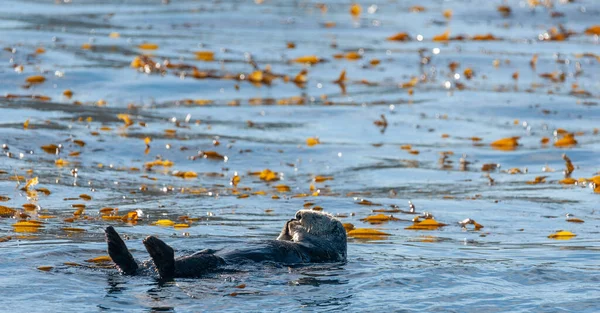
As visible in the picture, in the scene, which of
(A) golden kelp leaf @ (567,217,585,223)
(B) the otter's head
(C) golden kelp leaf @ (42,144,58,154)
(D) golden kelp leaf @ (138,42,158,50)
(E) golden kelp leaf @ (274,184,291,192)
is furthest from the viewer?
(D) golden kelp leaf @ (138,42,158,50)

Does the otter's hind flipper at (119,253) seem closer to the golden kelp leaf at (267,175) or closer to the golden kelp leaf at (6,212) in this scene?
the golden kelp leaf at (6,212)

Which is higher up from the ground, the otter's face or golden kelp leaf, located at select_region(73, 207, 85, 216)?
golden kelp leaf, located at select_region(73, 207, 85, 216)

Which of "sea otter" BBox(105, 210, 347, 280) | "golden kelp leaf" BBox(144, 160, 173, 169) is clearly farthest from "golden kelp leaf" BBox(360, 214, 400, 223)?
"golden kelp leaf" BBox(144, 160, 173, 169)

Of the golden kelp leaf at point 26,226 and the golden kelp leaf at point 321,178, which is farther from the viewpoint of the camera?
the golden kelp leaf at point 321,178

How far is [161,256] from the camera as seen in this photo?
4996mm

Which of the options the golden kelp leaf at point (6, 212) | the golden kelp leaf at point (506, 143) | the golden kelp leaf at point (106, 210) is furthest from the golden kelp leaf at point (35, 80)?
the golden kelp leaf at point (6, 212)

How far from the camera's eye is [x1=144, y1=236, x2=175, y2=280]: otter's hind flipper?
4918mm

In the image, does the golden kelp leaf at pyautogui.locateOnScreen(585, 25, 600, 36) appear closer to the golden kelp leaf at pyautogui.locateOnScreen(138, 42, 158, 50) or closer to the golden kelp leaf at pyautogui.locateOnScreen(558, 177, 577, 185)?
the golden kelp leaf at pyautogui.locateOnScreen(138, 42, 158, 50)

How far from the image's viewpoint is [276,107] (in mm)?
12992

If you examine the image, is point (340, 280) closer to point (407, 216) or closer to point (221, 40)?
point (407, 216)

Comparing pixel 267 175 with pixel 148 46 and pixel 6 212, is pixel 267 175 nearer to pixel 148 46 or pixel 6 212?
pixel 6 212

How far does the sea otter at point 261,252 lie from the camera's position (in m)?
5.08

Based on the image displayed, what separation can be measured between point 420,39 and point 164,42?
199 inches

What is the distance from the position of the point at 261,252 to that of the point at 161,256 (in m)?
0.78
